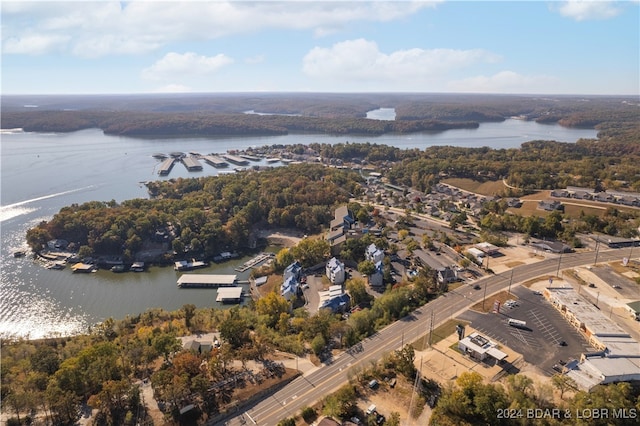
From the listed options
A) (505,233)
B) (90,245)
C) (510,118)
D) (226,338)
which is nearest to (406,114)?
(510,118)

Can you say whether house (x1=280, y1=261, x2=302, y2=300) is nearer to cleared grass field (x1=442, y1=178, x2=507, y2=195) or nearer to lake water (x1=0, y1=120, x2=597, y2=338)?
lake water (x1=0, y1=120, x2=597, y2=338)

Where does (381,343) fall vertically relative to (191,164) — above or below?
below

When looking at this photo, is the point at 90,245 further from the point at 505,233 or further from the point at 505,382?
the point at 505,233

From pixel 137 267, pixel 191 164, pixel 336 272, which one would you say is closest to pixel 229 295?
pixel 336 272

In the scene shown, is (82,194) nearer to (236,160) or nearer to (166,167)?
(166,167)

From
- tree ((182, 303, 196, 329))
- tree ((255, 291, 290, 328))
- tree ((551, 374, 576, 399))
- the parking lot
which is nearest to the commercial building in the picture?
tree ((551, 374, 576, 399))

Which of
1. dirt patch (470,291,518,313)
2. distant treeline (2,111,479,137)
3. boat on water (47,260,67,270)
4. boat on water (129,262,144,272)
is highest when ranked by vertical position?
distant treeline (2,111,479,137)
